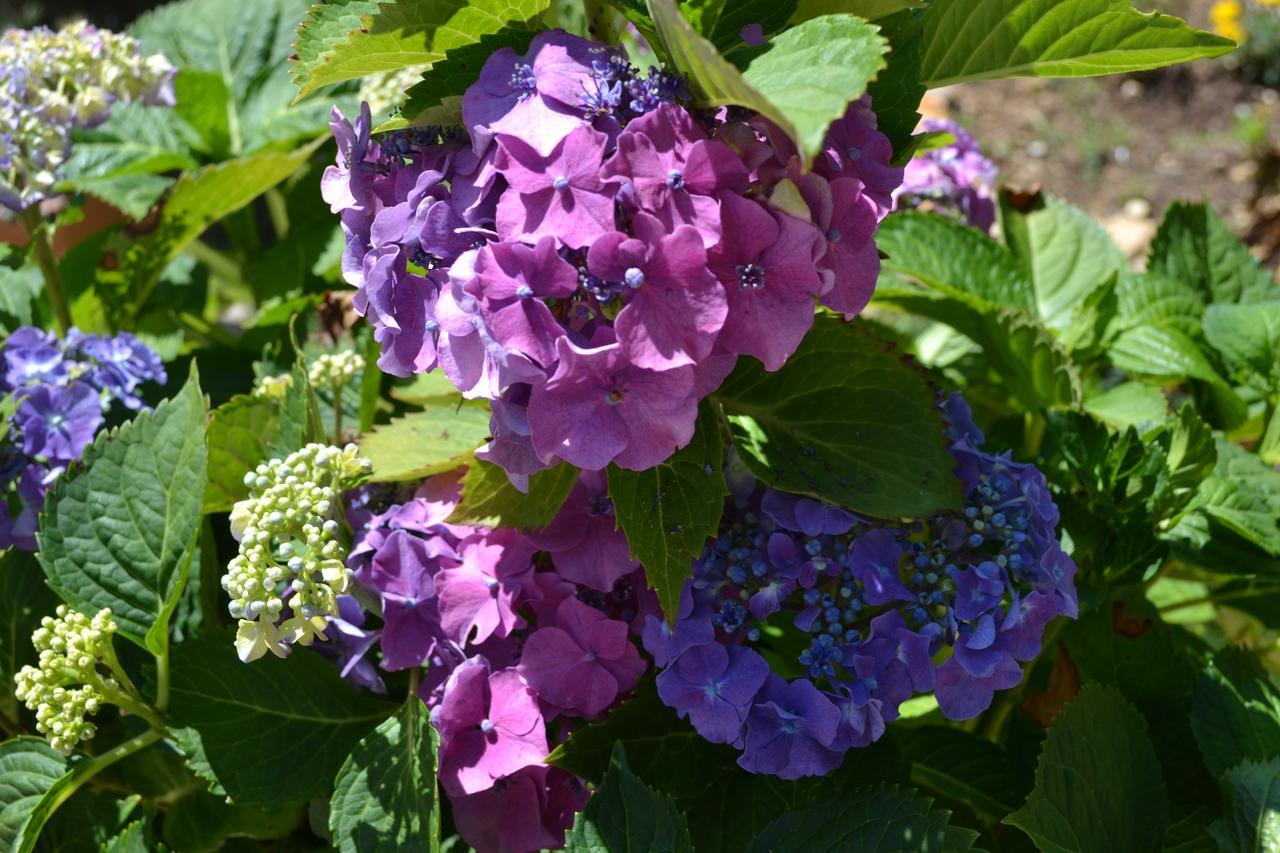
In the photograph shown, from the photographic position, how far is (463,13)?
0.94 meters

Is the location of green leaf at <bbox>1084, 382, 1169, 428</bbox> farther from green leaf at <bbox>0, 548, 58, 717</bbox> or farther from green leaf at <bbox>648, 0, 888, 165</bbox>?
green leaf at <bbox>0, 548, 58, 717</bbox>

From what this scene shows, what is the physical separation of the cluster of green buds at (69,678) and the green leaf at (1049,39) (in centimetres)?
90

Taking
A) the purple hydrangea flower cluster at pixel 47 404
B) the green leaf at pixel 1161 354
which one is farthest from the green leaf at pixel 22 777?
the green leaf at pixel 1161 354

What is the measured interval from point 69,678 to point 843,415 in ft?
2.49

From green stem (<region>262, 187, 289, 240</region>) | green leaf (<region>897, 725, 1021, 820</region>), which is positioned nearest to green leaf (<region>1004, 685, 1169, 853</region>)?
green leaf (<region>897, 725, 1021, 820</region>)

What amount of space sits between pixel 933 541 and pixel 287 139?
1161 mm

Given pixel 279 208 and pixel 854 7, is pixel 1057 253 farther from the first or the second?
pixel 279 208

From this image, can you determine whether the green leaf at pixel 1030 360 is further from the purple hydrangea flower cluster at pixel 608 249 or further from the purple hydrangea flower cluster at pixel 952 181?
the purple hydrangea flower cluster at pixel 608 249

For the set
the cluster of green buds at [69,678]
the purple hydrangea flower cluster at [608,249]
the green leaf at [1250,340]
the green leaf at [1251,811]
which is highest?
the purple hydrangea flower cluster at [608,249]

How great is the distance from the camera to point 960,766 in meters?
1.29

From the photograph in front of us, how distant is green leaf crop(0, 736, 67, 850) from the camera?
119 centimetres

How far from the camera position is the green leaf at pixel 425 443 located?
3.92 feet

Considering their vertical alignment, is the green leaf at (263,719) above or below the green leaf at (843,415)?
below

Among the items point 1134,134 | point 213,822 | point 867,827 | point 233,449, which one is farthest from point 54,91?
point 1134,134
